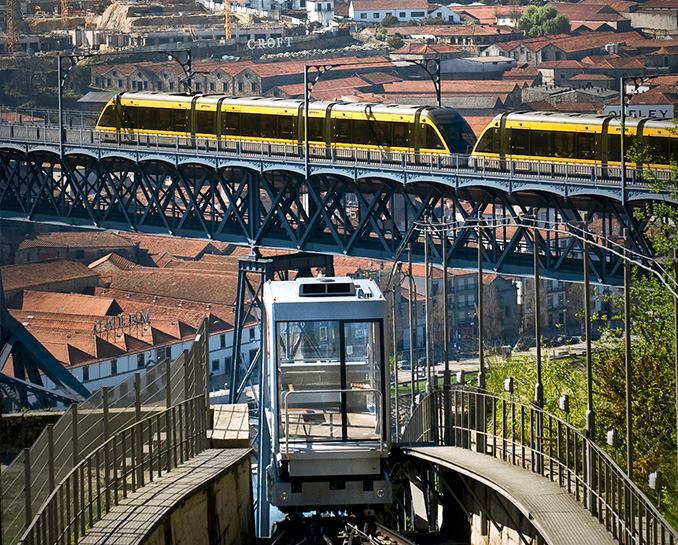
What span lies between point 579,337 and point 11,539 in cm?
7736

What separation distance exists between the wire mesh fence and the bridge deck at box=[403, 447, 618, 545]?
2.49 m

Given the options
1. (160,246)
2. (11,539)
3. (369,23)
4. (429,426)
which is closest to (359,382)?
(429,426)

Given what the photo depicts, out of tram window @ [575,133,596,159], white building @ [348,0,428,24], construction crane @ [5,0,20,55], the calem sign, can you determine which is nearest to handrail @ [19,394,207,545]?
tram window @ [575,133,596,159]

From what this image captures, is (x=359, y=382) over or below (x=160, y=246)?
over

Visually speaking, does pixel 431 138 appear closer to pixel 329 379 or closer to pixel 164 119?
pixel 164 119

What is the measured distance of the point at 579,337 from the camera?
8506cm

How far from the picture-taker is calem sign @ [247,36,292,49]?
131 metres

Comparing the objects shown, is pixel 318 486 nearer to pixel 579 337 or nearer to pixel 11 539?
pixel 11 539

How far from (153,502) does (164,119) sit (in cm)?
3745

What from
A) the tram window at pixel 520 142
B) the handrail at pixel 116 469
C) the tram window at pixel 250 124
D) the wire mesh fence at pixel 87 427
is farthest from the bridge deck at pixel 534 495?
the tram window at pixel 250 124

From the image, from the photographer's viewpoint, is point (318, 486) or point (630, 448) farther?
point (318, 486)

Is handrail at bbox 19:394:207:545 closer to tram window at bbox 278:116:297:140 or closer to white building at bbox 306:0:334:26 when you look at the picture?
tram window at bbox 278:116:297:140

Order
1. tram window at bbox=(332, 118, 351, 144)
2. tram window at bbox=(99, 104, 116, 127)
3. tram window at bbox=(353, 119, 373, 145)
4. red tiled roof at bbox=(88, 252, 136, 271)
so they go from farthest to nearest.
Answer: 1. red tiled roof at bbox=(88, 252, 136, 271)
2. tram window at bbox=(99, 104, 116, 127)
3. tram window at bbox=(332, 118, 351, 144)
4. tram window at bbox=(353, 119, 373, 145)

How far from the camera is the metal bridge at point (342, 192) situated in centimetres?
3684
